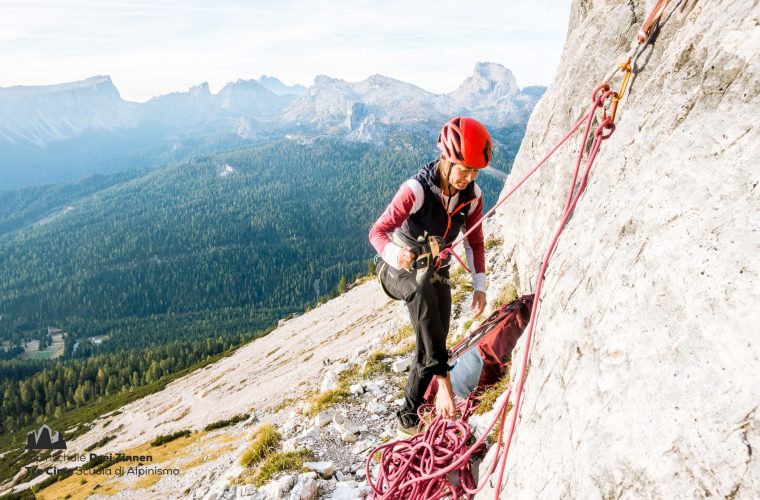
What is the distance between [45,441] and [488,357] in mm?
100275

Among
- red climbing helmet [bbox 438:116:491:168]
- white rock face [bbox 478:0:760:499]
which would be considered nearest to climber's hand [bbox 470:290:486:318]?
red climbing helmet [bbox 438:116:491:168]

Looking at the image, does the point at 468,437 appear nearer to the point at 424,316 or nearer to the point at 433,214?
the point at 424,316

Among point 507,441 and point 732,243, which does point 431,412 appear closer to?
point 507,441

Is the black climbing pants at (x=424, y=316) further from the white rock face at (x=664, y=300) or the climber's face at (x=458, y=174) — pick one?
the white rock face at (x=664, y=300)

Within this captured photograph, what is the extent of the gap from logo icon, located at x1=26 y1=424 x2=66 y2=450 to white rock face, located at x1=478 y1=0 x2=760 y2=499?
8812 centimetres

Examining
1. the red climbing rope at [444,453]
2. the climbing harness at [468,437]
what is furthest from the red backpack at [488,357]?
the red climbing rope at [444,453]

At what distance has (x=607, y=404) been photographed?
10.8 ft

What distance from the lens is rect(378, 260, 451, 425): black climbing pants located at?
6448 mm

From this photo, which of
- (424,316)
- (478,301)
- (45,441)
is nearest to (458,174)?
(424,316)

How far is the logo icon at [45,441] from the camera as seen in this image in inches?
2867

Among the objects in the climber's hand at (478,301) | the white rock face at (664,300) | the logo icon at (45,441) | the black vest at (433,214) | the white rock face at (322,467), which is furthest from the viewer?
the logo icon at (45,441)

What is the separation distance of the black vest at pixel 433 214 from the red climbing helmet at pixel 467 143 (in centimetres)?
48

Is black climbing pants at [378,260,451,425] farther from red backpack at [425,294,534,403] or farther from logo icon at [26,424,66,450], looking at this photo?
logo icon at [26,424,66,450]

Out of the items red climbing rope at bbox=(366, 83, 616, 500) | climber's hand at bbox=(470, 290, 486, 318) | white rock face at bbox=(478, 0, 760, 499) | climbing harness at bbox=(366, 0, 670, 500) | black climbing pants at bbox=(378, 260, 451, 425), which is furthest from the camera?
climber's hand at bbox=(470, 290, 486, 318)
